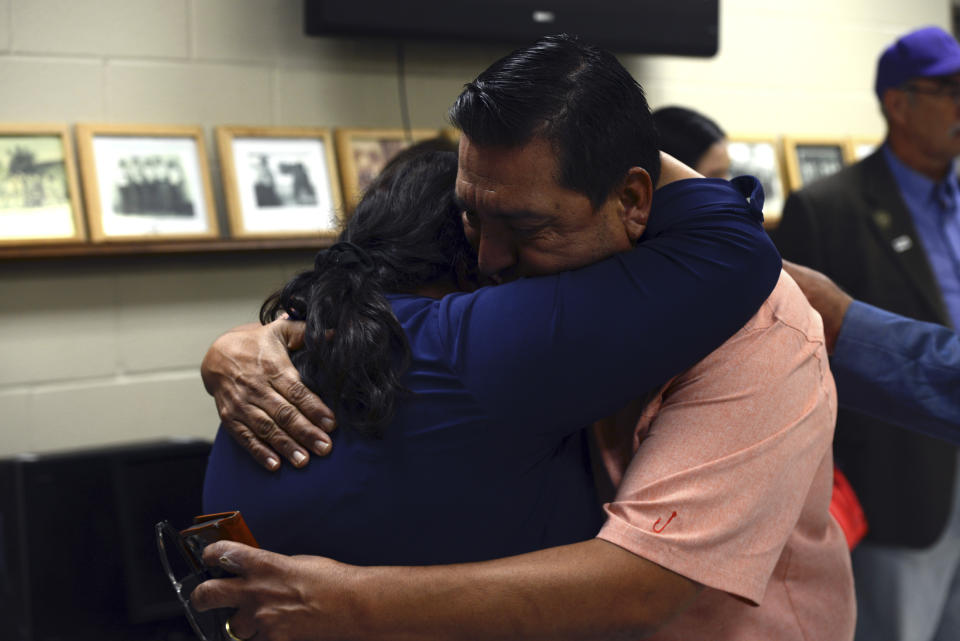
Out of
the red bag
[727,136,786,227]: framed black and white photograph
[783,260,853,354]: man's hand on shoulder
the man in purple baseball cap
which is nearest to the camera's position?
[783,260,853,354]: man's hand on shoulder

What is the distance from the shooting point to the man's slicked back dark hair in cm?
93

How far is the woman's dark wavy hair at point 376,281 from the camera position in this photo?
92 cm

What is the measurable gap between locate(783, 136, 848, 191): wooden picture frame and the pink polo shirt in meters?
2.23

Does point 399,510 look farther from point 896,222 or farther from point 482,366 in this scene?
point 896,222

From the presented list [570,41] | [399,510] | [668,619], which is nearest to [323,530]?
[399,510]

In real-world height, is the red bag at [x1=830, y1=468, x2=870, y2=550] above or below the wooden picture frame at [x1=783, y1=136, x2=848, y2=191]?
below

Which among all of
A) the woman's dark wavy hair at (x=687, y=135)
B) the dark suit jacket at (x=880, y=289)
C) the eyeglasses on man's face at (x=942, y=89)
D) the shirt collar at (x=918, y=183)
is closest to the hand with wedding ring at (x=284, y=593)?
the woman's dark wavy hair at (x=687, y=135)

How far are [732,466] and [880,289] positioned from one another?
175 centimetres

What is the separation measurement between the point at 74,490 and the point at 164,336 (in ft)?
1.82

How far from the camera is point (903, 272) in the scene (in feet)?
8.12

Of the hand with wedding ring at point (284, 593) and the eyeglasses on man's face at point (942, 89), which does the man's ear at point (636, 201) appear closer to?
the hand with wedding ring at point (284, 593)

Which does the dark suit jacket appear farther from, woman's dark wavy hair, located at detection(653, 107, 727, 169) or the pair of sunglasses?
the pair of sunglasses

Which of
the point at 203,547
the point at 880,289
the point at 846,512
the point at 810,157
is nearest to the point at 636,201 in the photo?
the point at 203,547

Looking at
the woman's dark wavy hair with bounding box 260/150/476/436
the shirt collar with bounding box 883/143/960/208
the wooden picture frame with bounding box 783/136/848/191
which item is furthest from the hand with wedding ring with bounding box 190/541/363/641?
the wooden picture frame with bounding box 783/136/848/191
